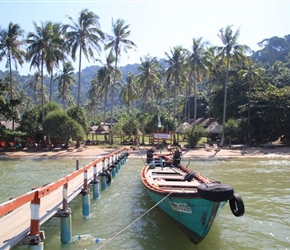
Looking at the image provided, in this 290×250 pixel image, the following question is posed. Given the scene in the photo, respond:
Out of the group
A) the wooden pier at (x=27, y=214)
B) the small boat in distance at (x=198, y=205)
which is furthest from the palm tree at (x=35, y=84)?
the small boat in distance at (x=198, y=205)

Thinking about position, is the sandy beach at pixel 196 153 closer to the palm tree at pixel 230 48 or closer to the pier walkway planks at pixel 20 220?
the palm tree at pixel 230 48

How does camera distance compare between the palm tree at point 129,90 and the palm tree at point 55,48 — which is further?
the palm tree at point 129,90

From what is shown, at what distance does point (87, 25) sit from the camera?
3684 centimetres

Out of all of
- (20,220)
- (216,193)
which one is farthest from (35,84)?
(216,193)

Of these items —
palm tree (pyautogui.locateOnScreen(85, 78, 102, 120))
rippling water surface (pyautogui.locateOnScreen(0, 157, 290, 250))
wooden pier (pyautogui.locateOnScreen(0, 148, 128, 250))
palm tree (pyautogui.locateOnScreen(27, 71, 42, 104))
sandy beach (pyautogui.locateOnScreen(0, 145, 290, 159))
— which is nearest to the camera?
wooden pier (pyautogui.locateOnScreen(0, 148, 128, 250))

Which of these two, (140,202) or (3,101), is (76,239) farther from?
(3,101)

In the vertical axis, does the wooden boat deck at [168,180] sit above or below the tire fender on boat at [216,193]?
below

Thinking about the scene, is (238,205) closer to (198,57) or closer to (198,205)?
(198,205)

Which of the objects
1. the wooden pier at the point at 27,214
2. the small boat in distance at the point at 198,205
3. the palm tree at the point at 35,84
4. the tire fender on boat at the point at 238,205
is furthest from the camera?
the palm tree at the point at 35,84

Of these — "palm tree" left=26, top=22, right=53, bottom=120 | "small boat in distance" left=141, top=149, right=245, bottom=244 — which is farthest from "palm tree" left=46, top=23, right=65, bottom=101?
"small boat in distance" left=141, top=149, right=245, bottom=244

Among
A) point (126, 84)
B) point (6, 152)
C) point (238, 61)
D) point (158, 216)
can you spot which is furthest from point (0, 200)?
point (126, 84)

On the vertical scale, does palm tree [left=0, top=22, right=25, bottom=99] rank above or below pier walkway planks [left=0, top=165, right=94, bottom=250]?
above

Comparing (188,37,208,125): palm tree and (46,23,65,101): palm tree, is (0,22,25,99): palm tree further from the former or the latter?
(188,37,208,125): palm tree

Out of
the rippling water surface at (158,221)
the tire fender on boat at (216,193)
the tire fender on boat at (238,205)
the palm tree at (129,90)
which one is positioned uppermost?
the palm tree at (129,90)
